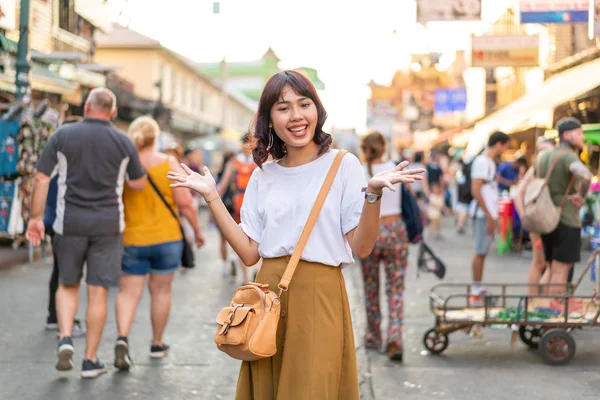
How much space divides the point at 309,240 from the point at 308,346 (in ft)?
1.28

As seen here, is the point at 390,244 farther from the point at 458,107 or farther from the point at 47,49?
the point at 458,107

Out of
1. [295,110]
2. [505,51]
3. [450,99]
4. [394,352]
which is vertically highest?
[450,99]

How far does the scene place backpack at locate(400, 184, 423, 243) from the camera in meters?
7.23

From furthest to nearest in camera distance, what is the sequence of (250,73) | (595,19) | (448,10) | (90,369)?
(250,73), (448,10), (595,19), (90,369)

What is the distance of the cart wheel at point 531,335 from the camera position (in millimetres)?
7320

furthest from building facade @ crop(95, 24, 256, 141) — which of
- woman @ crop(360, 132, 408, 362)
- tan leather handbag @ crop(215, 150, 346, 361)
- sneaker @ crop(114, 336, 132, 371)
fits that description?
tan leather handbag @ crop(215, 150, 346, 361)

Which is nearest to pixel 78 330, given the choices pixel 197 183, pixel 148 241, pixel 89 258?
pixel 148 241

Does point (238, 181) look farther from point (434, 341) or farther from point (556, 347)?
point (556, 347)

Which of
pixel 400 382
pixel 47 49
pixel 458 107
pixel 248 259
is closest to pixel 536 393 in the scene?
pixel 400 382

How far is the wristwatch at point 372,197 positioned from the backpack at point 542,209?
15.5 ft

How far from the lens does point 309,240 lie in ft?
11.3

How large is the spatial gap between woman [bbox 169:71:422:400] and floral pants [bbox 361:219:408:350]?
3.45 metres

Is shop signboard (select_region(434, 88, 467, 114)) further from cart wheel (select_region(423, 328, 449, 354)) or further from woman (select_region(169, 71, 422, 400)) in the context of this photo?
woman (select_region(169, 71, 422, 400))

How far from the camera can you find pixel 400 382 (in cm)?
624
